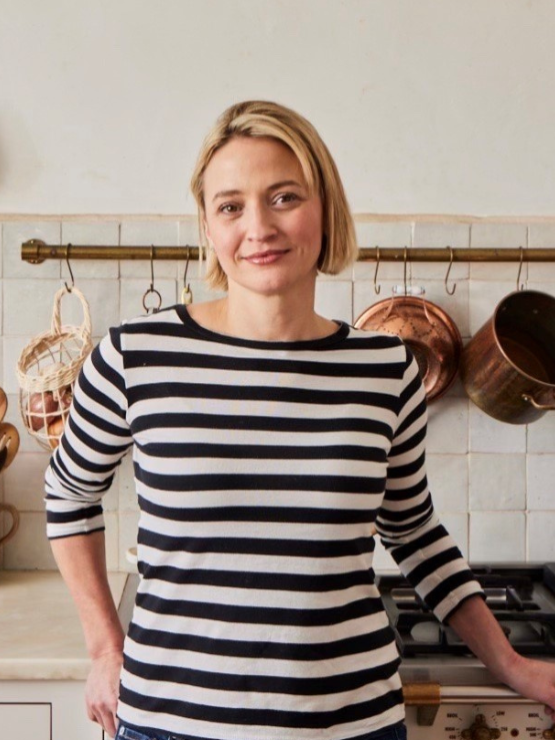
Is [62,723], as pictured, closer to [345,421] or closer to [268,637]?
[268,637]

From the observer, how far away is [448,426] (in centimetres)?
162

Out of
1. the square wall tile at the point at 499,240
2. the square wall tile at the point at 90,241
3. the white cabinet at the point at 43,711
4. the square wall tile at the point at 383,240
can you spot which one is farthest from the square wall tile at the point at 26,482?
the square wall tile at the point at 499,240

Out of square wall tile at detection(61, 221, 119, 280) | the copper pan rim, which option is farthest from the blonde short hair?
square wall tile at detection(61, 221, 119, 280)

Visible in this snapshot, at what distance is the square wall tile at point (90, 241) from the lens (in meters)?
1.59

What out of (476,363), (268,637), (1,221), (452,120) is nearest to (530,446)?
(476,363)

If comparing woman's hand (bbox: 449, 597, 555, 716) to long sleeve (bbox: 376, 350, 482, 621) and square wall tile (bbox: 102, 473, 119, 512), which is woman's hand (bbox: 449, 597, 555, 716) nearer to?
long sleeve (bbox: 376, 350, 482, 621)

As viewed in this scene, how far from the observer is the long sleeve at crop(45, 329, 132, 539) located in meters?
0.94

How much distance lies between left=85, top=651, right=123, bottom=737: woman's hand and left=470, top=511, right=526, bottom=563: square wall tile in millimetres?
856

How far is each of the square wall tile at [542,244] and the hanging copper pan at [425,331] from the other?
20 centimetres

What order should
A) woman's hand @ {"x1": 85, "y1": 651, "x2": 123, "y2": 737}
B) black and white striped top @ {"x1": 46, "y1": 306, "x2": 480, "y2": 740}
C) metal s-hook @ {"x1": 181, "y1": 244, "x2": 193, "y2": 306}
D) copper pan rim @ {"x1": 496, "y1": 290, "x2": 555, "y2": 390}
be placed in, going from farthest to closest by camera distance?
1. metal s-hook @ {"x1": 181, "y1": 244, "x2": 193, "y2": 306}
2. copper pan rim @ {"x1": 496, "y1": 290, "x2": 555, "y2": 390}
3. woman's hand @ {"x1": 85, "y1": 651, "x2": 123, "y2": 737}
4. black and white striped top @ {"x1": 46, "y1": 306, "x2": 480, "y2": 740}

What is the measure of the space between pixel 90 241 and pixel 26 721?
85 cm

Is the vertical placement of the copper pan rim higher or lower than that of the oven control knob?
higher

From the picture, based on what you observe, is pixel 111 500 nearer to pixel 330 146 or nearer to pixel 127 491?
pixel 127 491

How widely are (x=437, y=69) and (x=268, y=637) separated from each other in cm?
117
